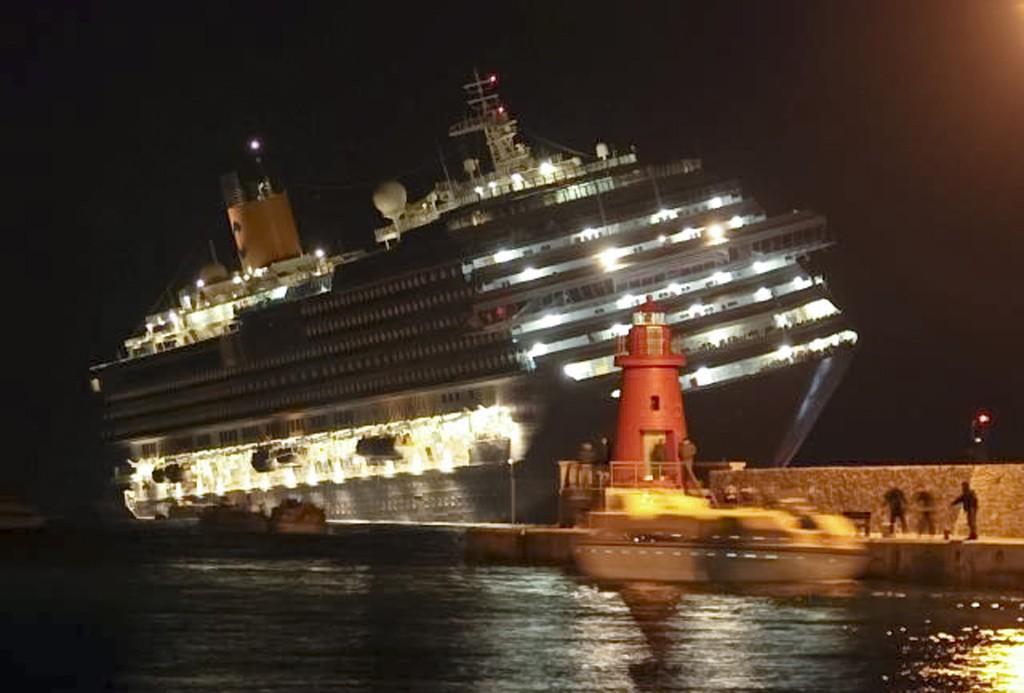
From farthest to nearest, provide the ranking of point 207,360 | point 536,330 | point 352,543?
point 207,360 → point 536,330 → point 352,543

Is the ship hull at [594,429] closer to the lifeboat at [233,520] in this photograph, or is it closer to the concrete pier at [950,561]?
the lifeboat at [233,520]

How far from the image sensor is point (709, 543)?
38.8 m

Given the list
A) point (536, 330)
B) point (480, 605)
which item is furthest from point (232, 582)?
point (536, 330)

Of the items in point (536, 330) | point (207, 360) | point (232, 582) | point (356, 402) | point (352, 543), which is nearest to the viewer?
point (232, 582)

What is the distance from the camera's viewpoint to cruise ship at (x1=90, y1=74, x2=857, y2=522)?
6506 centimetres

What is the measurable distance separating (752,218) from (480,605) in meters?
30.8

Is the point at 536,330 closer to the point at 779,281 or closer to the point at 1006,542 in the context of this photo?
the point at 779,281

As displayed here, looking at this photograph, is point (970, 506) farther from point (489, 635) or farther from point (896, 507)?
point (489, 635)

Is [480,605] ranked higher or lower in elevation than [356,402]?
lower

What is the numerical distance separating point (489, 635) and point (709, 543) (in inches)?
268

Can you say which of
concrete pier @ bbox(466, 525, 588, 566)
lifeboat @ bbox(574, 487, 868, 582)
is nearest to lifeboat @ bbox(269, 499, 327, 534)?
concrete pier @ bbox(466, 525, 588, 566)

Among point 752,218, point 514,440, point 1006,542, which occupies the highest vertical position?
point 752,218

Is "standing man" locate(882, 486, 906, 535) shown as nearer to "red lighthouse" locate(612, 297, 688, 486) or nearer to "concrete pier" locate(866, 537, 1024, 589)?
"concrete pier" locate(866, 537, 1024, 589)

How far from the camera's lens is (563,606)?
3694 centimetres
